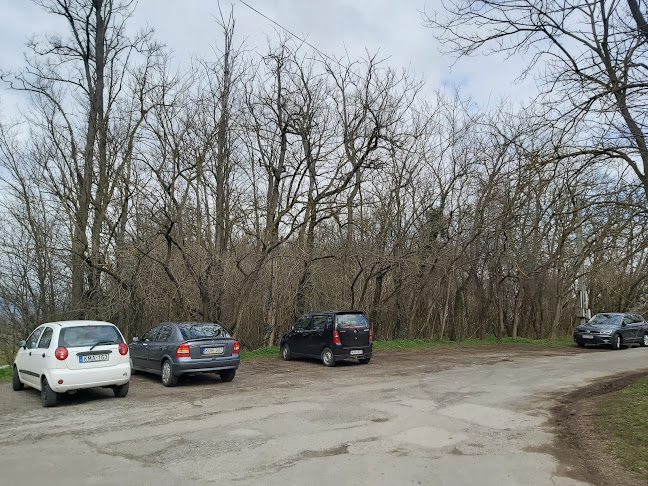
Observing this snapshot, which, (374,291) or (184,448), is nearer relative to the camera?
(184,448)

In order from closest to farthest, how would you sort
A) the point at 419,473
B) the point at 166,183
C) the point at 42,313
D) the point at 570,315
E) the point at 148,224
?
the point at 419,473 < the point at 166,183 < the point at 148,224 < the point at 42,313 < the point at 570,315

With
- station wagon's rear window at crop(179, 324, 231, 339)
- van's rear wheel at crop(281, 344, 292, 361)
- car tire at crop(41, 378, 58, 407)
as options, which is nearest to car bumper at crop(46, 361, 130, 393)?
car tire at crop(41, 378, 58, 407)

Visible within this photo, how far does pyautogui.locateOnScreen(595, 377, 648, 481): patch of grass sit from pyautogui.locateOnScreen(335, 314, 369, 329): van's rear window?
24.3 feet

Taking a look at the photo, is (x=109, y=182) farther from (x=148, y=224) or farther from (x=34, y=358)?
(x=34, y=358)

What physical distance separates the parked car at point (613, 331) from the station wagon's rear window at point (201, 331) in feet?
62.4

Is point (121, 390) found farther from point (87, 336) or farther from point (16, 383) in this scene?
point (16, 383)

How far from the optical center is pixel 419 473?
560 cm

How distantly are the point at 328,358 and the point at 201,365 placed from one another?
5.07m

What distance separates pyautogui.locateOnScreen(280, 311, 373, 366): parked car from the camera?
1567 cm

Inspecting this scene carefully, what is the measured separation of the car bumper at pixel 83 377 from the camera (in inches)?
364

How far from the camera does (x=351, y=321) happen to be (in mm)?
15992

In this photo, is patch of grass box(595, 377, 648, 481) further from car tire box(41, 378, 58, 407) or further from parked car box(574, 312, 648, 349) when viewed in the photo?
parked car box(574, 312, 648, 349)

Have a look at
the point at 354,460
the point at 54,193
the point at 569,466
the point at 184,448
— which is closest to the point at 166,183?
the point at 54,193

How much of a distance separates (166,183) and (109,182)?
2.21m
